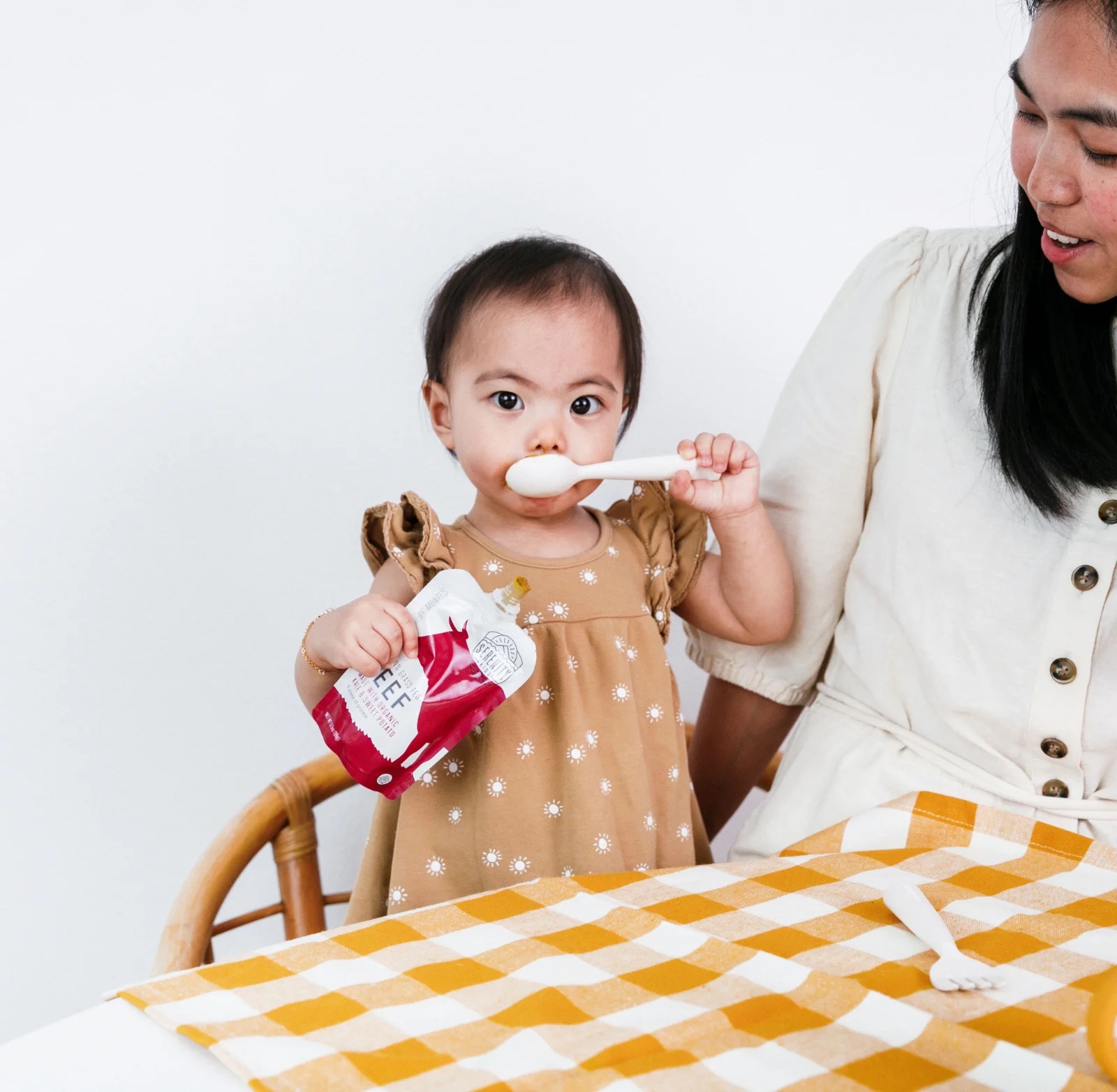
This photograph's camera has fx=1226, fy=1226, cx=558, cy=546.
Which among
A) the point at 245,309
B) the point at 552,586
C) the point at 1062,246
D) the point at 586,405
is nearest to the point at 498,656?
the point at 552,586

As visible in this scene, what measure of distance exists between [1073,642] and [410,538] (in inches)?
23.0

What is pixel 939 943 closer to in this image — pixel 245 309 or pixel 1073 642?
pixel 1073 642

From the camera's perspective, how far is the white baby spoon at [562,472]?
1090mm

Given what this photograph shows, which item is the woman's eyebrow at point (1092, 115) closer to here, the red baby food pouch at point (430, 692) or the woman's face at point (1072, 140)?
the woman's face at point (1072, 140)

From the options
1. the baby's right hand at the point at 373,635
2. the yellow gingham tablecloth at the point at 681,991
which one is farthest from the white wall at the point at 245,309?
the yellow gingham tablecloth at the point at 681,991

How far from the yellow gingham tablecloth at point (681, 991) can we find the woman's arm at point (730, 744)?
0.43 meters

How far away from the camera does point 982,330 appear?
1114 mm

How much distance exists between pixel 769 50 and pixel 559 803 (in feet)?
3.99

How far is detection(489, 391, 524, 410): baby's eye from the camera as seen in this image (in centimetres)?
114

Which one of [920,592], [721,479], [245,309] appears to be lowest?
[920,592]

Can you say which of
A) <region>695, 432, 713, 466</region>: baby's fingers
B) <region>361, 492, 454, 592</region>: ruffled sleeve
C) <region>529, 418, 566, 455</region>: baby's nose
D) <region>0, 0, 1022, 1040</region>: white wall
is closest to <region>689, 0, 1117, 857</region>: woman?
<region>695, 432, 713, 466</region>: baby's fingers

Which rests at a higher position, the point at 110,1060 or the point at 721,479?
the point at 721,479

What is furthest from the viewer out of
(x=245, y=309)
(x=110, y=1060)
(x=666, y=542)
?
(x=245, y=309)

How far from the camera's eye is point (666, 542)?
125 centimetres
